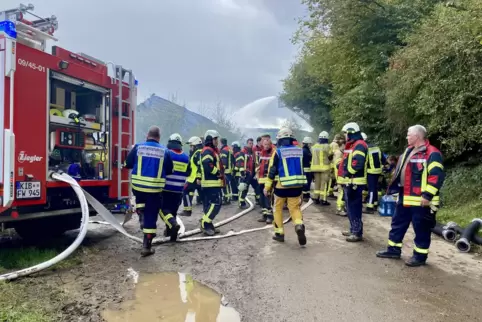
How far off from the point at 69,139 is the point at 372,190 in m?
6.09

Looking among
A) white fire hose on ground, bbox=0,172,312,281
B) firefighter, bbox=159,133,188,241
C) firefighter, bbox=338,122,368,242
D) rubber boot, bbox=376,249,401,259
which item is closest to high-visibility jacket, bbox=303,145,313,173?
white fire hose on ground, bbox=0,172,312,281

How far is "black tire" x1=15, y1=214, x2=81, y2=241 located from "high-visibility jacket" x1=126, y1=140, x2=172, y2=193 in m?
1.72

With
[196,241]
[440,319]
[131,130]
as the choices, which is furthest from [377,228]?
[131,130]

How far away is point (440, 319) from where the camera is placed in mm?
3162

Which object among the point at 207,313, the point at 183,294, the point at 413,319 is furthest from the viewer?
the point at 183,294

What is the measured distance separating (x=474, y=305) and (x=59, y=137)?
5393 mm

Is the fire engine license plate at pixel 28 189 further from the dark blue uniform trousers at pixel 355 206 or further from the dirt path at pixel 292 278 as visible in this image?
the dark blue uniform trousers at pixel 355 206

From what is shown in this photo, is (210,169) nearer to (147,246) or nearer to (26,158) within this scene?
(147,246)

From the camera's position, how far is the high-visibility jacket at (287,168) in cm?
546

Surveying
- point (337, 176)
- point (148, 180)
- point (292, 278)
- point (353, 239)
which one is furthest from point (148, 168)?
point (337, 176)

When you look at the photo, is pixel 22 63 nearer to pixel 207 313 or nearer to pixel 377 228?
pixel 207 313

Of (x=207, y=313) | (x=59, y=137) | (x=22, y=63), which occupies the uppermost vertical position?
(x=22, y=63)

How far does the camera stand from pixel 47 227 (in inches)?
241

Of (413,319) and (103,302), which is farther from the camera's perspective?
(103,302)
